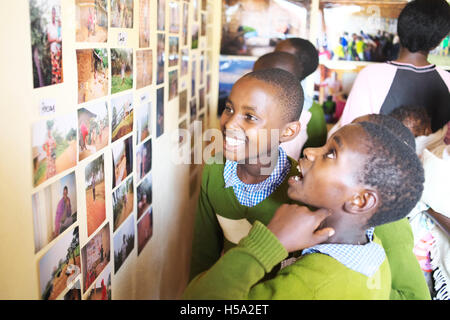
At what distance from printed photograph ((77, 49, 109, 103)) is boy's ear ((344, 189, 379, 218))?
2.20ft

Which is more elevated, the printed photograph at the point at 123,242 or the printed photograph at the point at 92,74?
the printed photograph at the point at 92,74

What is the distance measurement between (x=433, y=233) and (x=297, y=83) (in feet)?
2.07

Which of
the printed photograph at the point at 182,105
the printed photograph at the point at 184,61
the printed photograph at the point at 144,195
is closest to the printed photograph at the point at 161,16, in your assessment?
the printed photograph at the point at 184,61

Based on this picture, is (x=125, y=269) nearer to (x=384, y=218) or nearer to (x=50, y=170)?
(x=50, y=170)

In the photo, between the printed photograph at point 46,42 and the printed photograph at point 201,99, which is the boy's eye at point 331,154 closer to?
the printed photograph at point 46,42

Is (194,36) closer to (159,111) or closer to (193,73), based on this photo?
(193,73)

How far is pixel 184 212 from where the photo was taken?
2.42m

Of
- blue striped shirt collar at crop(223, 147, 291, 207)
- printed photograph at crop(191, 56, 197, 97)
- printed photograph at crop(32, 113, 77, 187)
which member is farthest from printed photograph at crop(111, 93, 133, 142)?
printed photograph at crop(191, 56, 197, 97)

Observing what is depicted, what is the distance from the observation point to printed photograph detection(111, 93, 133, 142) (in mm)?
1304

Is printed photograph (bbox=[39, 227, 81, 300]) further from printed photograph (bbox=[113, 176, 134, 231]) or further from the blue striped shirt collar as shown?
the blue striped shirt collar

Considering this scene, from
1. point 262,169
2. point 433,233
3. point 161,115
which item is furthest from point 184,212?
point 433,233

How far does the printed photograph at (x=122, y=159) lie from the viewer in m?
1.35

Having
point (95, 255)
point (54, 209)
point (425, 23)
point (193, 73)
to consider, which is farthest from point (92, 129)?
point (425, 23)

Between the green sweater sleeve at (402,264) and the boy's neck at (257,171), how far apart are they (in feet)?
1.18
